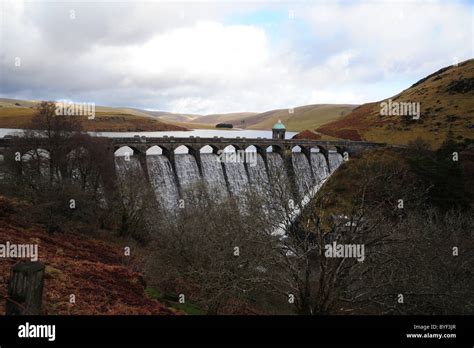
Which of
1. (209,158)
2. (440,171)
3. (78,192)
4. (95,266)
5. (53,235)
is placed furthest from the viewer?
(209,158)

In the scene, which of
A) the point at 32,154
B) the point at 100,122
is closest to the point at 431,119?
the point at 32,154

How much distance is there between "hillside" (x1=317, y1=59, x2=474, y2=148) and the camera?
381 ft

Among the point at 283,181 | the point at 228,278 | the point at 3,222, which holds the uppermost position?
the point at 283,181

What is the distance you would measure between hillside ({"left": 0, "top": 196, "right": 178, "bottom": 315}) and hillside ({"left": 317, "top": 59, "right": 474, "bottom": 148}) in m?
107

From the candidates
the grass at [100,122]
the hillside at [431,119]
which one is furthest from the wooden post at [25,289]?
the grass at [100,122]

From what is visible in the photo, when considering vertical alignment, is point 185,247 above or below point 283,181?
below

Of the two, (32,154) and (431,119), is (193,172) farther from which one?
(431,119)

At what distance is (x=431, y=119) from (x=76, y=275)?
134567mm

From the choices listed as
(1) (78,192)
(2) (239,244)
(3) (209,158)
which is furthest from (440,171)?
(1) (78,192)

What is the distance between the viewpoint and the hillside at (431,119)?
11619 cm

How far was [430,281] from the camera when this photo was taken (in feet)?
66.9

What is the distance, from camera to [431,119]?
5017 inches
